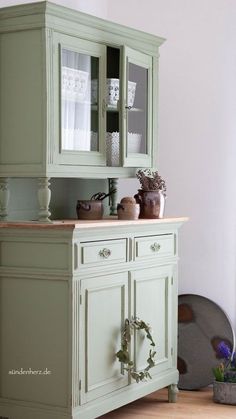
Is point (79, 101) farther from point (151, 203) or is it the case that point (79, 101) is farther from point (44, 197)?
point (151, 203)

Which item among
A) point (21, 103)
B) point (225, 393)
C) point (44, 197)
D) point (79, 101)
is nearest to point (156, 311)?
point (225, 393)

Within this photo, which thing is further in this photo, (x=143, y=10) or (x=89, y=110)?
(x=143, y=10)

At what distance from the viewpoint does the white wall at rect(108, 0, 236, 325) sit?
4961 mm

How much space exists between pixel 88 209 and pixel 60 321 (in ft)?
2.33

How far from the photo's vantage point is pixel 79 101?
12.9ft

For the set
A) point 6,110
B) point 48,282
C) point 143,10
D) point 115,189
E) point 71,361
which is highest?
point 143,10

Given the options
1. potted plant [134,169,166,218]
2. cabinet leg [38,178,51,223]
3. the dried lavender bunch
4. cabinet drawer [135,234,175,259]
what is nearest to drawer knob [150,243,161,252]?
cabinet drawer [135,234,175,259]

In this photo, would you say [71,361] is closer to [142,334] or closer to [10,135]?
[142,334]

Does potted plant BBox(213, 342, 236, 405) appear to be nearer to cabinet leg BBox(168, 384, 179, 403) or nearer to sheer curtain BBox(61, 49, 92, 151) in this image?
cabinet leg BBox(168, 384, 179, 403)

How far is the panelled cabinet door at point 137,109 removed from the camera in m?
4.21

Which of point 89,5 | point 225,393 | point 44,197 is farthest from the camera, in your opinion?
point 89,5

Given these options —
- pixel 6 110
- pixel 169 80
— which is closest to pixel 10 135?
pixel 6 110

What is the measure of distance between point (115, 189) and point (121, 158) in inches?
17.7

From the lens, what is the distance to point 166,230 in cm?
445
